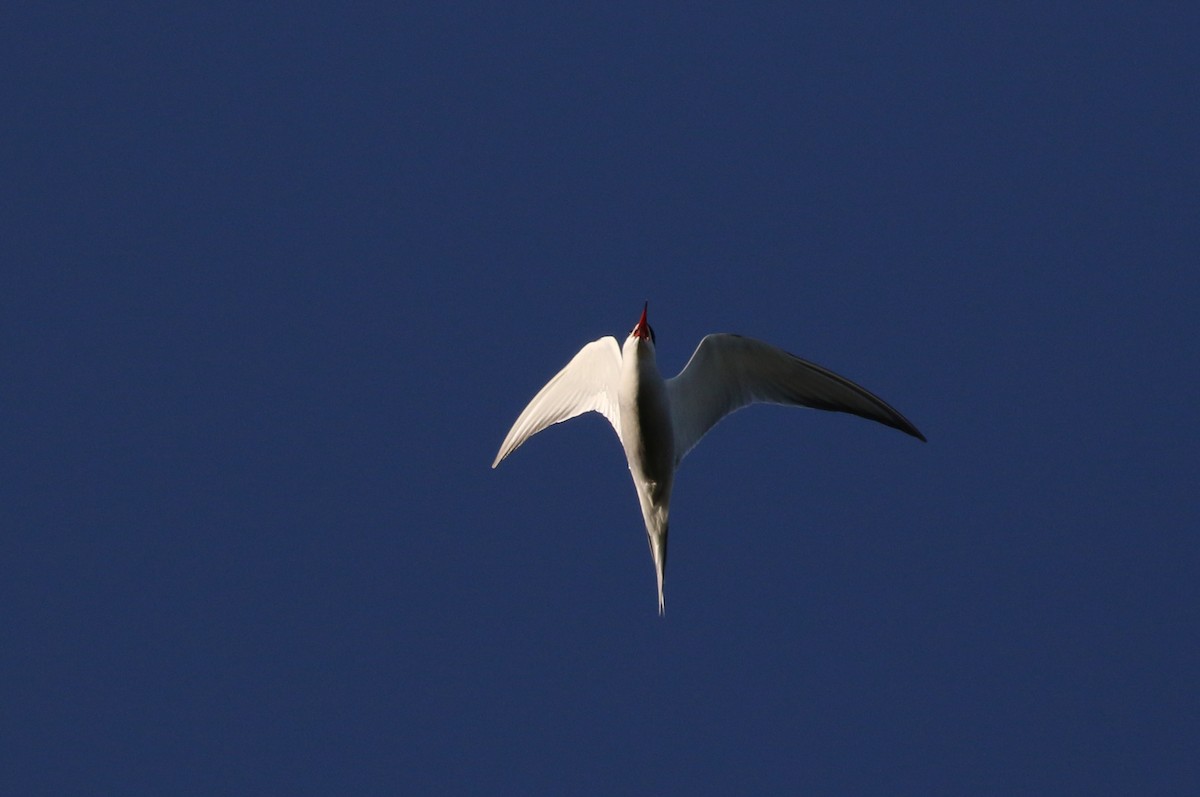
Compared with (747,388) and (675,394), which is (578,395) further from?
(747,388)

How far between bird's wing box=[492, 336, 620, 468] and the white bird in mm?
11

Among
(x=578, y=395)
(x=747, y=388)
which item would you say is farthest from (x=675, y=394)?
(x=578, y=395)

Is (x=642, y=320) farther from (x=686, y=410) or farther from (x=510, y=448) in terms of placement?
(x=510, y=448)

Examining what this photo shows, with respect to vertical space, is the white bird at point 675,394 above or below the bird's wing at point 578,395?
below

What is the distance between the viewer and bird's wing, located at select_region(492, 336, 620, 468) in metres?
12.7

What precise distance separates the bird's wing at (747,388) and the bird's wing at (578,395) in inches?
22.5

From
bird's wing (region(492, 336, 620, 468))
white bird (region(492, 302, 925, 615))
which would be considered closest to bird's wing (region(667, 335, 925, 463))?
white bird (region(492, 302, 925, 615))

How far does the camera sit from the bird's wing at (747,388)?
1217cm

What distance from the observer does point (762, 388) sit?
41.1ft

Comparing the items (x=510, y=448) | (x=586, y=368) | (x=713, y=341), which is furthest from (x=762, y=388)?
(x=510, y=448)

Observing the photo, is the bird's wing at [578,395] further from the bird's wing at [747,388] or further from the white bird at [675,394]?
the bird's wing at [747,388]

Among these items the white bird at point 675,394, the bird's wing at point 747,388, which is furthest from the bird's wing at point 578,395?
the bird's wing at point 747,388

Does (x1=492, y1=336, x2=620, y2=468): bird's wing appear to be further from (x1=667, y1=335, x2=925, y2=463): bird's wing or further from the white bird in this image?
(x1=667, y1=335, x2=925, y2=463): bird's wing

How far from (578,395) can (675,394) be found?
105 cm
